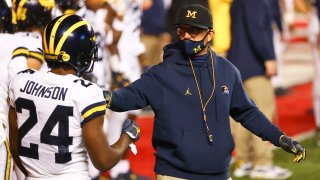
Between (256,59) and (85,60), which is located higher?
(85,60)

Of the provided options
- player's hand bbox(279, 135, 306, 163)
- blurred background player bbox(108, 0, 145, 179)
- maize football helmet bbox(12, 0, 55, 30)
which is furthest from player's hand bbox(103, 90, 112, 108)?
blurred background player bbox(108, 0, 145, 179)

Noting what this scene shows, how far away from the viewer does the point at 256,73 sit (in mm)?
7594

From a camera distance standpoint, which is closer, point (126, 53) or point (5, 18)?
point (5, 18)

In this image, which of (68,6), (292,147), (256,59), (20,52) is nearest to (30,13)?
(20,52)

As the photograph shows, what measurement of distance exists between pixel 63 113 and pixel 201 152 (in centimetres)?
92

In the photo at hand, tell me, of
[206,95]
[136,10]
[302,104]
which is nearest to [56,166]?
[206,95]

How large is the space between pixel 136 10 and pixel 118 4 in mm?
865

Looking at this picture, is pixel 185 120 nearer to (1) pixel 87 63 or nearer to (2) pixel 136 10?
(1) pixel 87 63

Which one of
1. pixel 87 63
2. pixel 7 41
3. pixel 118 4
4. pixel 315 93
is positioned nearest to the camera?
pixel 87 63

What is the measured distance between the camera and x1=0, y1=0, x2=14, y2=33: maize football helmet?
5359 mm

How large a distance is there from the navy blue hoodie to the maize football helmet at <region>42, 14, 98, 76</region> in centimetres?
37

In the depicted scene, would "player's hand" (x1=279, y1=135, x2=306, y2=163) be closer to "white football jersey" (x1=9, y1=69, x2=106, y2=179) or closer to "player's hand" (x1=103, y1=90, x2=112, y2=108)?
"player's hand" (x1=103, y1=90, x2=112, y2=108)

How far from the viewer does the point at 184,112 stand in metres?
4.57

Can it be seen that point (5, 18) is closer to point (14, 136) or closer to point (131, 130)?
point (14, 136)
